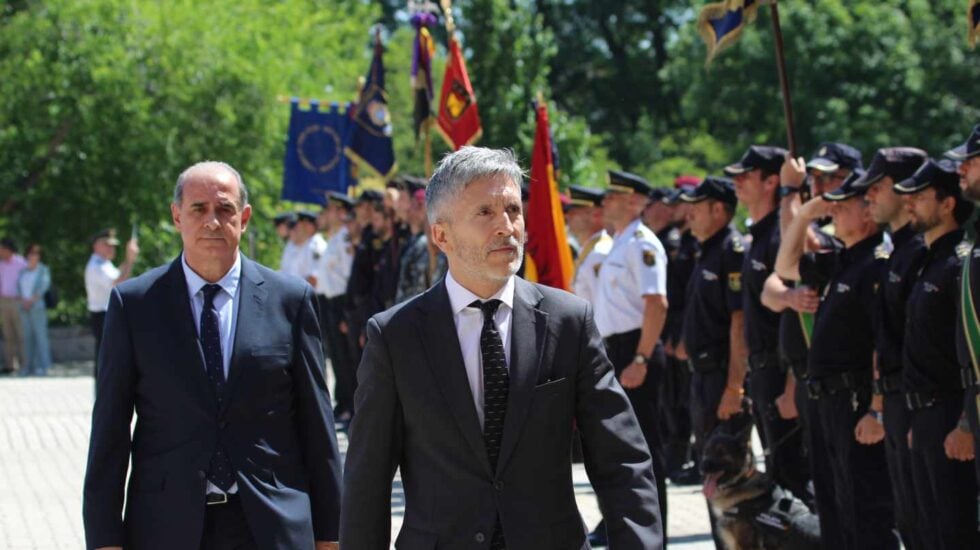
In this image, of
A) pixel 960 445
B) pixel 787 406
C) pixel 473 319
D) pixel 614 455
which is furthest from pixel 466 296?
pixel 787 406

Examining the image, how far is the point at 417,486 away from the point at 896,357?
3.77 m

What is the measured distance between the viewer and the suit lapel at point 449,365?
4.14 meters

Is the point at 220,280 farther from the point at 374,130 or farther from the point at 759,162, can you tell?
the point at 374,130

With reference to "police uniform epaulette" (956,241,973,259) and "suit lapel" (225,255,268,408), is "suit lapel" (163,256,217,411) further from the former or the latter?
"police uniform epaulette" (956,241,973,259)

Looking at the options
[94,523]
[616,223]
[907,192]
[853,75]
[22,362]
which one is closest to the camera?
[94,523]

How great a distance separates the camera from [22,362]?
25.4 metres

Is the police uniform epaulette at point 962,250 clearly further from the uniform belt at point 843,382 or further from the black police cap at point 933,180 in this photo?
the uniform belt at point 843,382

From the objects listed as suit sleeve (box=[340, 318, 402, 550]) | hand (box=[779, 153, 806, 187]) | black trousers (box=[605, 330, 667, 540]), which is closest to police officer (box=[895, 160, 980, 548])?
hand (box=[779, 153, 806, 187])

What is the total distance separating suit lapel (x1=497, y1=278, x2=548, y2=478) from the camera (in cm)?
414

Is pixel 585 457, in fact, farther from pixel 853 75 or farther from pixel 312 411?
pixel 853 75

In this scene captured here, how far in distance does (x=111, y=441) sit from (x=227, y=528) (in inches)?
17.9

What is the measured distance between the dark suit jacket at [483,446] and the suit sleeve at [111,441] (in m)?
1.08

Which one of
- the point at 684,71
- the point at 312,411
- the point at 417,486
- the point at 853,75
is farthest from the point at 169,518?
the point at 684,71

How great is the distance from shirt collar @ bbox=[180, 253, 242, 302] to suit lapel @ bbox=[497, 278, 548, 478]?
1369 mm
